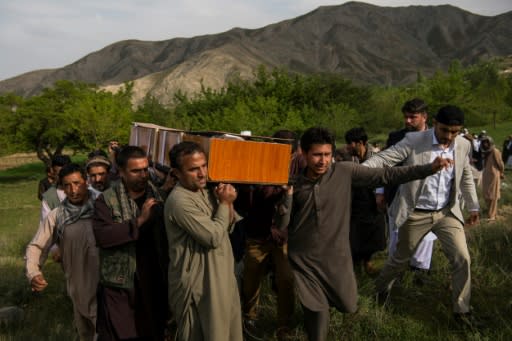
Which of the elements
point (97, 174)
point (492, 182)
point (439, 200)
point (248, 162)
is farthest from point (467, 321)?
point (492, 182)

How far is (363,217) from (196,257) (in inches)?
126

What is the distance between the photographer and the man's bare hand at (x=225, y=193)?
9.55 feet

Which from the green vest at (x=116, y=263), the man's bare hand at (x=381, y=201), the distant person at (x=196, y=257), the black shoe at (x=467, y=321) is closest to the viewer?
the distant person at (x=196, y=257)

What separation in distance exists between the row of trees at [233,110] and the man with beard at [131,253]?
25.1m

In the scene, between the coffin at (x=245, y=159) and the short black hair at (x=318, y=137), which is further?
the short black hair at (x=318, y=137)

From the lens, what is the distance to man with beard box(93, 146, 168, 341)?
298 centimetres

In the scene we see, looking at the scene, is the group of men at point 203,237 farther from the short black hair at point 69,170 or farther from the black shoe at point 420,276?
the black shoe at point 420,276

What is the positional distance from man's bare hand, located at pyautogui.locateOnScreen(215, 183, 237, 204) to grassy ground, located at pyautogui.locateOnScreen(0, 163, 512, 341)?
5.60 feet

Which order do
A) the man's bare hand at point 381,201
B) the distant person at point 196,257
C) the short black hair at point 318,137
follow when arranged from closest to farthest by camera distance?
the distant person at point 196,257 < the short black hair at point 318,137 < the man's bare hand at point 381,201

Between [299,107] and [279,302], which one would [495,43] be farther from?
[279,302]

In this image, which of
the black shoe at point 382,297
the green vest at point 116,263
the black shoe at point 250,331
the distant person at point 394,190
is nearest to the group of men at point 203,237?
the green vest at point 116,263

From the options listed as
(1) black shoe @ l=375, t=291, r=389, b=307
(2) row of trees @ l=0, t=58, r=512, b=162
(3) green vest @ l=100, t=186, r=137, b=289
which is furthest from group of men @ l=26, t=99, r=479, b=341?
(2) row of trees @ l=0, t=58, r=512, b=162

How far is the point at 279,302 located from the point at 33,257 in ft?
6.60

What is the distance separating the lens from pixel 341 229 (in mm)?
3391
